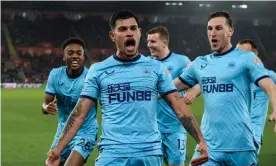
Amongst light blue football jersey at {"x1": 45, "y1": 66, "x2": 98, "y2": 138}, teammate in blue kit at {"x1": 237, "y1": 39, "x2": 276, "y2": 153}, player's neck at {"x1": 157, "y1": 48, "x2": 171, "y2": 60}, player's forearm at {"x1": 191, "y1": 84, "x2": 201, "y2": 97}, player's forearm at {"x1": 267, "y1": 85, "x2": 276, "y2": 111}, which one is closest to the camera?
player's forearm at {"x1": 267, "y1": 85, "x2": 276, "y2": 111}

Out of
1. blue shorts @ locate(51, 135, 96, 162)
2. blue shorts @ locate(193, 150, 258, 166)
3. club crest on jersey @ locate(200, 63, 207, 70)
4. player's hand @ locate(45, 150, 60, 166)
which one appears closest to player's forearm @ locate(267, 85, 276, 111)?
blue shorts @ locate(193, 150, 258, 166)

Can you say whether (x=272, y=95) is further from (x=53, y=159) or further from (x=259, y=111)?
(x=259, y=111)

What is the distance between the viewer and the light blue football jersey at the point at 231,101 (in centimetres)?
463

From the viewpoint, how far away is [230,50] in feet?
15.9

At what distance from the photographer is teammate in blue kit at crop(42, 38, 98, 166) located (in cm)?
582

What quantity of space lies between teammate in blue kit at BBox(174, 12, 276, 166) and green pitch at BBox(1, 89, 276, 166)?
464 centimetres

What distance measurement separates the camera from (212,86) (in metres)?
4.77

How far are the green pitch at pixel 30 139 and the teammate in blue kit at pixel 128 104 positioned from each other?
5.23m

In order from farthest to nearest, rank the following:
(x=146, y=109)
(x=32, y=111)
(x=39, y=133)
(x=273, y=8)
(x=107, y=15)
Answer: (x=107, y=15)
(x=273, y=8)
(x=32, y=111)
(x=39, y=133)
(x=146, y=109)

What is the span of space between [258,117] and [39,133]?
24.8ft

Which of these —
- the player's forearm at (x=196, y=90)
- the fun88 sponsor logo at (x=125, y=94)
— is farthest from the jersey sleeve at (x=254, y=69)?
the fun88 sponsor logo at (x=125, y=94)

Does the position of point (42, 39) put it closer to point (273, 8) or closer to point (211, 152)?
point (273, 8)

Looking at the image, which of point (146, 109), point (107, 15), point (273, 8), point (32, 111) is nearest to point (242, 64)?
point (146, 109)

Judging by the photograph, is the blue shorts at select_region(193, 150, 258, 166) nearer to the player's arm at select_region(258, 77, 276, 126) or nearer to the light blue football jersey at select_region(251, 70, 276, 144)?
the player's arm at select_region(258, 77, 276, 126)
